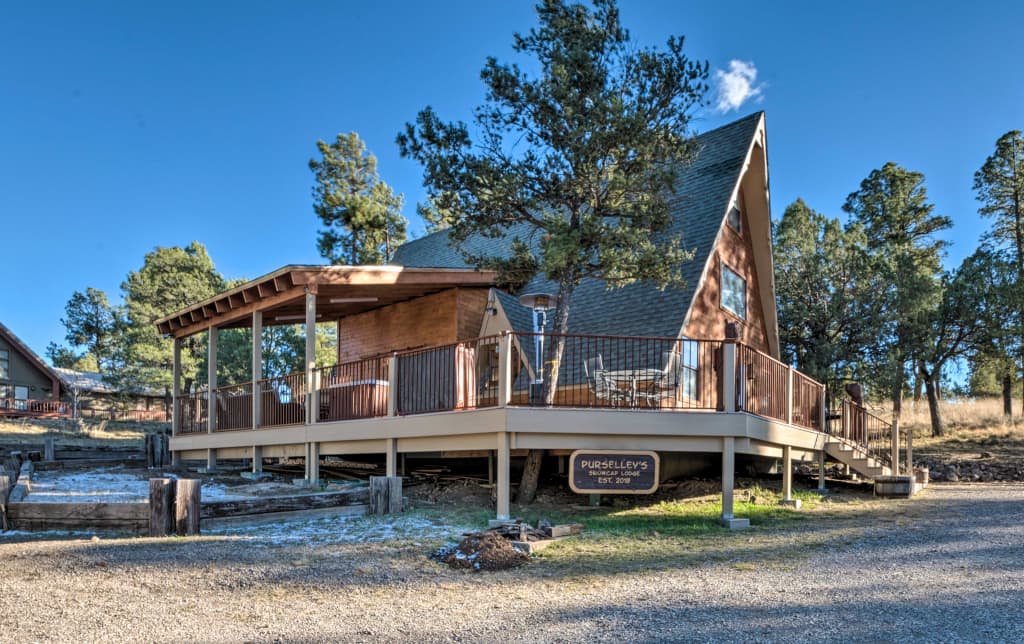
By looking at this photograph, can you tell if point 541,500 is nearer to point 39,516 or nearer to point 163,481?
point 163,481

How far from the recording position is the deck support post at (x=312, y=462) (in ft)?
41.1

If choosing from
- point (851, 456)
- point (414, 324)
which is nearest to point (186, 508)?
point (414, 324)

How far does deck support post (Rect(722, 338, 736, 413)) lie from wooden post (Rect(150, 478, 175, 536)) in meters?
6.97

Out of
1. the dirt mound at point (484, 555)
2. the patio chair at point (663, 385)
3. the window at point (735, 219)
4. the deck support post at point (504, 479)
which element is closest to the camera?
the dirt mound at point (484, 555)

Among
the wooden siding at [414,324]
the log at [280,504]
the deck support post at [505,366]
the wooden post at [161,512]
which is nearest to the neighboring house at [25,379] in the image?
the wooden siding at [414,324]

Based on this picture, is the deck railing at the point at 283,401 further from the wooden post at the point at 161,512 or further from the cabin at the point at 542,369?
the wooden post at the point at 161,512

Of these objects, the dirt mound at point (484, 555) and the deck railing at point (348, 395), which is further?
the deck railing at point (348, 395)

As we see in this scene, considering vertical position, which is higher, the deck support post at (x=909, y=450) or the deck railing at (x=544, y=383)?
the deck railing at (x=544, y=383)

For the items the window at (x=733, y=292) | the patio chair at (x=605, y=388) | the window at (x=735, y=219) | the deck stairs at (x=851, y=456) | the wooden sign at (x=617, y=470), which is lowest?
the deck stairs at (x=851, y=456)

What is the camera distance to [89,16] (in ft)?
76.8

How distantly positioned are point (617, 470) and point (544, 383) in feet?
5.94

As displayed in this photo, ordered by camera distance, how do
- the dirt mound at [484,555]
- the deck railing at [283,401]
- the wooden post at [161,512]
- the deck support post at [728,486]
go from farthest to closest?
the deck railing at [283,401] < the deck support post at [728,486] < the wooden post at [161,512] < the dirt mound at [484,555]

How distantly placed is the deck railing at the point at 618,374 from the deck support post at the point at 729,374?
125 millimetres

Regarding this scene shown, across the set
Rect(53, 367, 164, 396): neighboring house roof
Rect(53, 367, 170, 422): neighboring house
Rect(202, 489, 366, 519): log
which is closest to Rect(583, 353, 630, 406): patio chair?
Rect(202, 489, 366, 519): log
